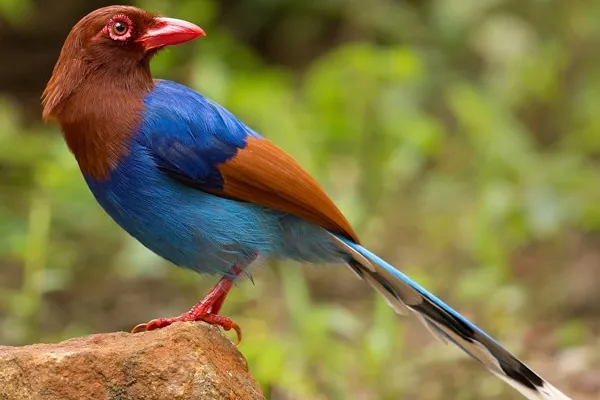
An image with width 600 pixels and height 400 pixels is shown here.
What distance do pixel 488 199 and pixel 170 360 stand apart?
352 centimetres

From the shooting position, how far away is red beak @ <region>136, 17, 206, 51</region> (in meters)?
3.87

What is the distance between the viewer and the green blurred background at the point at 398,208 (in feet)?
17.9

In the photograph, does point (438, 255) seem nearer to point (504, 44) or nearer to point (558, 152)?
point (558, 152)

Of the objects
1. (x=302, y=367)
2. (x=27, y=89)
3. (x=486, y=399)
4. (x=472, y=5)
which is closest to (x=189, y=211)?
(x=302, y=367)

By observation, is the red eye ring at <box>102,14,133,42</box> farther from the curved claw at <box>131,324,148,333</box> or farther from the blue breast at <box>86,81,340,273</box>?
the curved claw at <box>131,324,148,333</box>

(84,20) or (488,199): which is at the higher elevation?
(488,199)

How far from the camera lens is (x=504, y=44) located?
8.57 meters

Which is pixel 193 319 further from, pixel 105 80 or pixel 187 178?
pixel 105 80

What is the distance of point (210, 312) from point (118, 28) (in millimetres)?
1047

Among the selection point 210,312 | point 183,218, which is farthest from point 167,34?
point 210,312

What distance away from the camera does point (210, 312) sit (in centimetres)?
373

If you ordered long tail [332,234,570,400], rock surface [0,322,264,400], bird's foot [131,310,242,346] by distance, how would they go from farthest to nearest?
long tail [332,234,570,400]
bird's foot [131,310,242,346]
rock surface [0,322,264,400]

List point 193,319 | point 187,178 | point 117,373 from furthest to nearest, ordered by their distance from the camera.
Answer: point 187,178, point 193,319, point 117,373

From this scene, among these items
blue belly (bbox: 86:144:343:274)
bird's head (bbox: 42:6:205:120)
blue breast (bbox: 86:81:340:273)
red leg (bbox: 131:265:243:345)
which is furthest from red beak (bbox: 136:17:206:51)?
red leg (bbox: 131:265:243:345)
